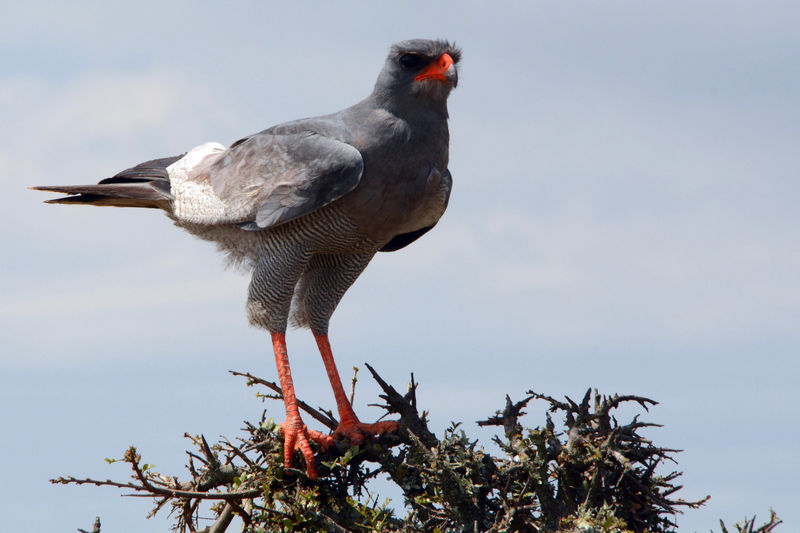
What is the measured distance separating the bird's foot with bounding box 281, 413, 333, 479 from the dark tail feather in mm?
2041

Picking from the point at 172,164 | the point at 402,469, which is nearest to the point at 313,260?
the point at 172,164

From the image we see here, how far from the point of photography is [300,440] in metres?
5.27

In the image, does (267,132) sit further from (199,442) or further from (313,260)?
(199,442)

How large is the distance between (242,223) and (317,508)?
6.46 ft

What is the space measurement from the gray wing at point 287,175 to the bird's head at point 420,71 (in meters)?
0.54

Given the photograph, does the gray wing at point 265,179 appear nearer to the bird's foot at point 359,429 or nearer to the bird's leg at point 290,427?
the bird's leg at point 290,427

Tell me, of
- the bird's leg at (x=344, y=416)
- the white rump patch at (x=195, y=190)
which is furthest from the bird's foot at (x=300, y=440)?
the white rump patch at (x=195, y=190)

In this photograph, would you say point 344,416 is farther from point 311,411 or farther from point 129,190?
point 129,190

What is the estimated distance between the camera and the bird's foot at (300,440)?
5164 mm

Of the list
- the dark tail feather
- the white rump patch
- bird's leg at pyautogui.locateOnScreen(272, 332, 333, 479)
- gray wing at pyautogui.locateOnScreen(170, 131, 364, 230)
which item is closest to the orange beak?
gray wing at pyautogui.locateOnScreen(170, 131, 364, 230)

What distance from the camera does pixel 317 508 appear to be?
190 inches

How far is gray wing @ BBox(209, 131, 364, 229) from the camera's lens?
5344 millimetres

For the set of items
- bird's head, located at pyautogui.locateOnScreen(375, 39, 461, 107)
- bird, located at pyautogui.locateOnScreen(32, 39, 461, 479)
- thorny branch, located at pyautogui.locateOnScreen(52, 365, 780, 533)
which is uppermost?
bird's head, located at pyautogui.locateOnScreen(375, 39, 461, 107)

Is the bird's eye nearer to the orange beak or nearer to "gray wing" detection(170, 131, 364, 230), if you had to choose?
the orange beak
